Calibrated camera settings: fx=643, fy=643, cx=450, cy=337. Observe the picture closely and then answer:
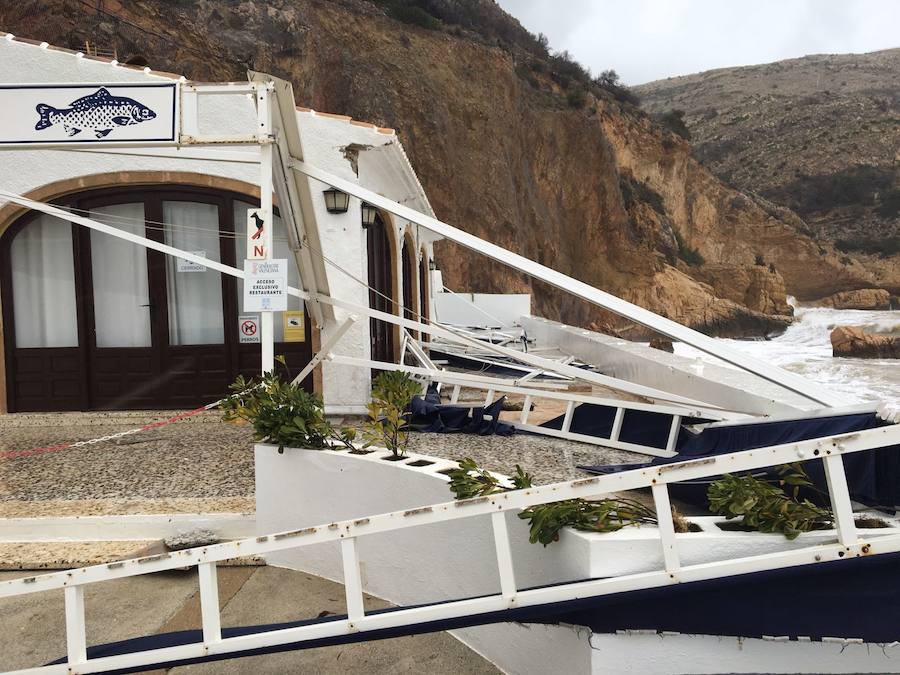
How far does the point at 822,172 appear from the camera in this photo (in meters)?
61.2

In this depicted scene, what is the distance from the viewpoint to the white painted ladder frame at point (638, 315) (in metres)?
3.46

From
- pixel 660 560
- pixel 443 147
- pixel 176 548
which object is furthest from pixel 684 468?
pixel 443 147

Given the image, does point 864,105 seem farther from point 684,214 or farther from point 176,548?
point 176,548

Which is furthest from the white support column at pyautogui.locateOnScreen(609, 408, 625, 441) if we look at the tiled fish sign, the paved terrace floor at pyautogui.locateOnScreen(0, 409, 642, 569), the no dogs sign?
the no dogs sign

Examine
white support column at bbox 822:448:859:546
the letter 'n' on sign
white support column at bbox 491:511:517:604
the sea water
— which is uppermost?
the letter 'n' on sign

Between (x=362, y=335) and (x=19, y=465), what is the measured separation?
132 inches

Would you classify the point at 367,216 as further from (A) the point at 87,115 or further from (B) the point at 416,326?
(A) the point at 87,115

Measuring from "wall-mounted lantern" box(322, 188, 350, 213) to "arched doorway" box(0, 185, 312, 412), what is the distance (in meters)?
0.97

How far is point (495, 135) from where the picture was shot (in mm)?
31469

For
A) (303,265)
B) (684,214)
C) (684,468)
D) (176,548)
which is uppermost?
(684,214)

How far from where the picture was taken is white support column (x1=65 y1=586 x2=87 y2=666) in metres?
2.33

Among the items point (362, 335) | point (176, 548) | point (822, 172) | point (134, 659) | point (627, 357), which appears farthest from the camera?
point (822, 172)

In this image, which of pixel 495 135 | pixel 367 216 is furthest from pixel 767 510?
pixel 495 135

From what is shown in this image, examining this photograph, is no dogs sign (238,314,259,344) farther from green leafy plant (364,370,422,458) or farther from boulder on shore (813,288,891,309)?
boulder on shore (813,288,891,309)
